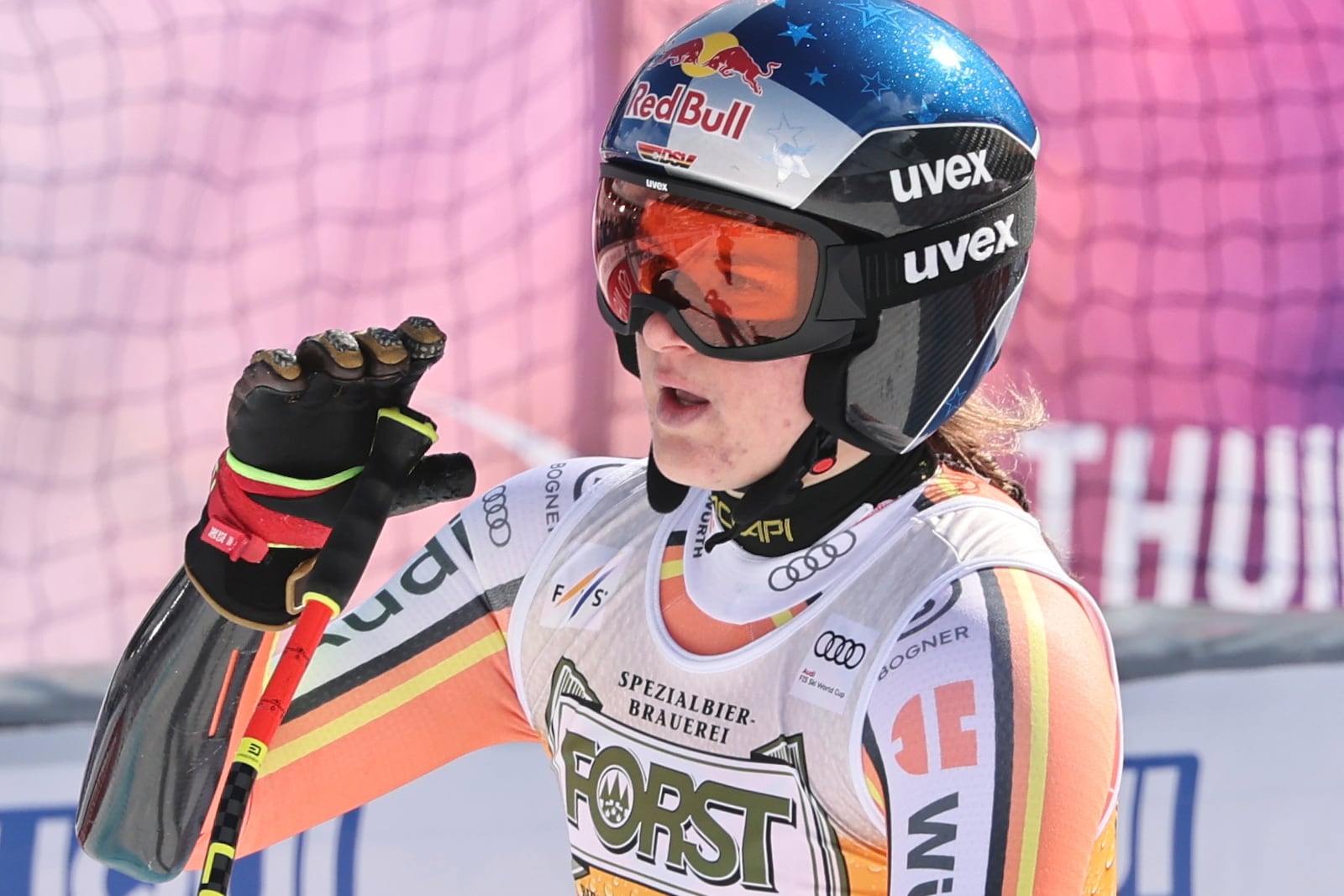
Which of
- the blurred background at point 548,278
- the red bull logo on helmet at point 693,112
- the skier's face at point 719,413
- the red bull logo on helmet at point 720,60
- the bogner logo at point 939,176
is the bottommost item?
the blurred background at point 548,278

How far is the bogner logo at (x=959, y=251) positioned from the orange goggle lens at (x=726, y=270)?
0.10 m

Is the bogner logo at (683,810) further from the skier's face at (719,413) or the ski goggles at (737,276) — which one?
the ski goggles at (737,276)

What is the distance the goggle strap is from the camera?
1463 mm

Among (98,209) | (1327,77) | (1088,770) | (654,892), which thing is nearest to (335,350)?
(654,892)

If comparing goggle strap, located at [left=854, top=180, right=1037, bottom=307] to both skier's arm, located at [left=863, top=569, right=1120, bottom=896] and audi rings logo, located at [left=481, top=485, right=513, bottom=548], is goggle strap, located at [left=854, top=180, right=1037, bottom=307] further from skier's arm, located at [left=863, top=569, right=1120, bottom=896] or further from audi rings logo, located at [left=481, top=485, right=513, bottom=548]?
audi rings logo, located at [left=481, top=485, right=513, bottom=548]

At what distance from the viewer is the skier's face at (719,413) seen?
149 cm

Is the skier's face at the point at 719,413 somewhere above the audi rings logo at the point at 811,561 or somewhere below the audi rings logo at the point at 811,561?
above

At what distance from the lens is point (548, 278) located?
3.08 metres

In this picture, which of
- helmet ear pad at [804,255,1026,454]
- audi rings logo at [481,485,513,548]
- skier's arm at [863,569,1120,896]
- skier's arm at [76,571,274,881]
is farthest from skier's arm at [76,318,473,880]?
skier's arm at [863,569,1120,896]

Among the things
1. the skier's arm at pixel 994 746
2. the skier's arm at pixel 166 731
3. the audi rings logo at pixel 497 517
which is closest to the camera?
the skier's arm at pixel 994 746

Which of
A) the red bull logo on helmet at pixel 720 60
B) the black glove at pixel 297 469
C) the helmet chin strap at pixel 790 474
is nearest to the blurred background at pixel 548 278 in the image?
the black glove at pixel 297 469

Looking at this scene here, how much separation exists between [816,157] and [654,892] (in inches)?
28.9

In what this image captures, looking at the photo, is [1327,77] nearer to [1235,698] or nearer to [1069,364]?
[1069,364]

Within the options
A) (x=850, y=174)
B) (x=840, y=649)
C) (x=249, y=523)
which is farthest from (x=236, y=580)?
(x=850, y=174)
